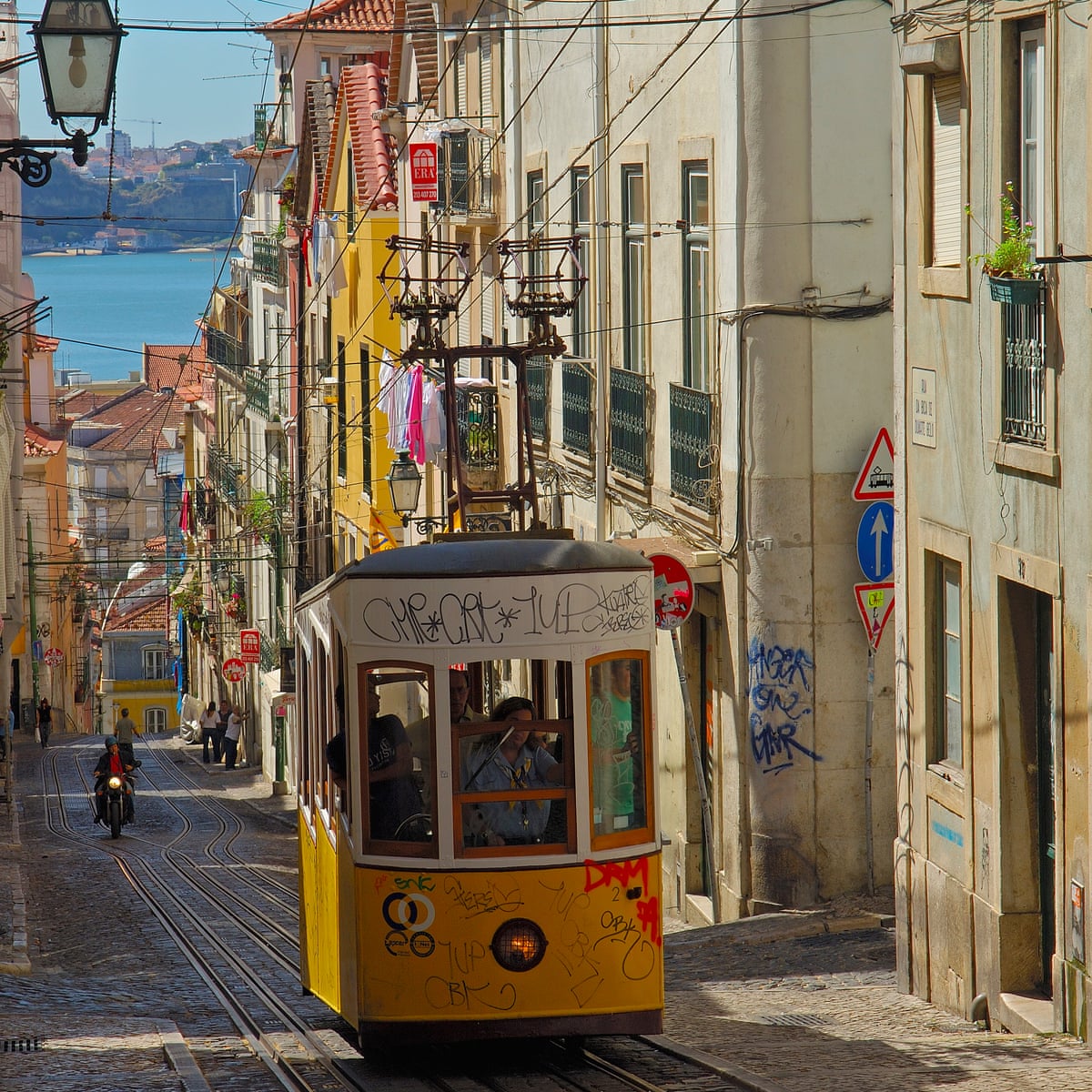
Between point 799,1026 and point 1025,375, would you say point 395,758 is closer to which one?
point 799,1026

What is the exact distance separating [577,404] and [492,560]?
1134 centimetres

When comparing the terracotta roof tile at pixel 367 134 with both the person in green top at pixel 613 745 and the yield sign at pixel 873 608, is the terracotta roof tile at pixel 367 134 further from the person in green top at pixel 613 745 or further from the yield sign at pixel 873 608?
the person in green top at pixel 613 745

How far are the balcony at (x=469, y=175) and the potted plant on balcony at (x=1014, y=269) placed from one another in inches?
614

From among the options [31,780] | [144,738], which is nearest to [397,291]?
[31,780]

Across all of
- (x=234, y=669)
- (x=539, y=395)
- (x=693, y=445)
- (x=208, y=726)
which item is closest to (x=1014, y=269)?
Result: (x=693, y=445)

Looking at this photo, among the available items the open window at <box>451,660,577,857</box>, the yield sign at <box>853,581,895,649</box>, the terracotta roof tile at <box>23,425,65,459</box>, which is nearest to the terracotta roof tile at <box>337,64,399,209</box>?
the yield sign at <box>853,581,895,649</box>

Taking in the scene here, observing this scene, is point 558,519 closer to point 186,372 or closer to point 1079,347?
point 1079,347

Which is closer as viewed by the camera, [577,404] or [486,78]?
[577,404]

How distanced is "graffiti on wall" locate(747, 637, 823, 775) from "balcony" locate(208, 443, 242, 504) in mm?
39837

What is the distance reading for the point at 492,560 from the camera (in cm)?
863

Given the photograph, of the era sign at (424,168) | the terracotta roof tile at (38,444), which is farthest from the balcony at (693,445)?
the terracotta roof tile at (38,444)

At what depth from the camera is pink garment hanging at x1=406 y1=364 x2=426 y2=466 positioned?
25.0 metres

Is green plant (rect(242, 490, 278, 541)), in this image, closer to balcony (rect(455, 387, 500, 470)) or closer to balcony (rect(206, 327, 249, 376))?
balcony (rect(206, 327, 249, 376))

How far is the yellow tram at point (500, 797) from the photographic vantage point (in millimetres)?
8492
